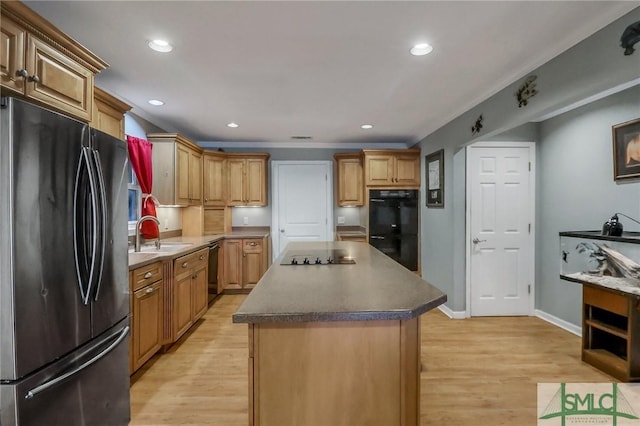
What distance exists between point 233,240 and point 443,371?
10.9 ft

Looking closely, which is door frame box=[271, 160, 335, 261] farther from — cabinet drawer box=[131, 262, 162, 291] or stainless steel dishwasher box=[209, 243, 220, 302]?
cabinet drawer box=[131, 262, 162, 291]

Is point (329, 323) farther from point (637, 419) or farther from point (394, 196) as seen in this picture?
point (394, 196)

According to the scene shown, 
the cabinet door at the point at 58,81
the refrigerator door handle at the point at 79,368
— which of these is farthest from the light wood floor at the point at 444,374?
the cabinet door at the point at 58,81

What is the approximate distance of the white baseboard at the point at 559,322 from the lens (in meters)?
3.34

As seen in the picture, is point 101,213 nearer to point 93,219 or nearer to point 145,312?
point 93,219

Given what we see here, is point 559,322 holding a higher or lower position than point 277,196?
lower

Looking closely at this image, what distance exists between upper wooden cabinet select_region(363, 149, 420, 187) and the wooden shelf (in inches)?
108

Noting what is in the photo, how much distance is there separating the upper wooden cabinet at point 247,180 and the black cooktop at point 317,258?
8.18 ft

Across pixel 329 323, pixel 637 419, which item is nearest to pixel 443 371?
pixel 637 419

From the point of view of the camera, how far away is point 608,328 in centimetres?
256

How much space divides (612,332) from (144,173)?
14.8 ft

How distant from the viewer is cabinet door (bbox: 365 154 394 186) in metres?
4.95

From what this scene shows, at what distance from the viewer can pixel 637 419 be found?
2006 millimetres

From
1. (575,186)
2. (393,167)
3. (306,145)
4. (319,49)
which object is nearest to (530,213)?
(575,186)
